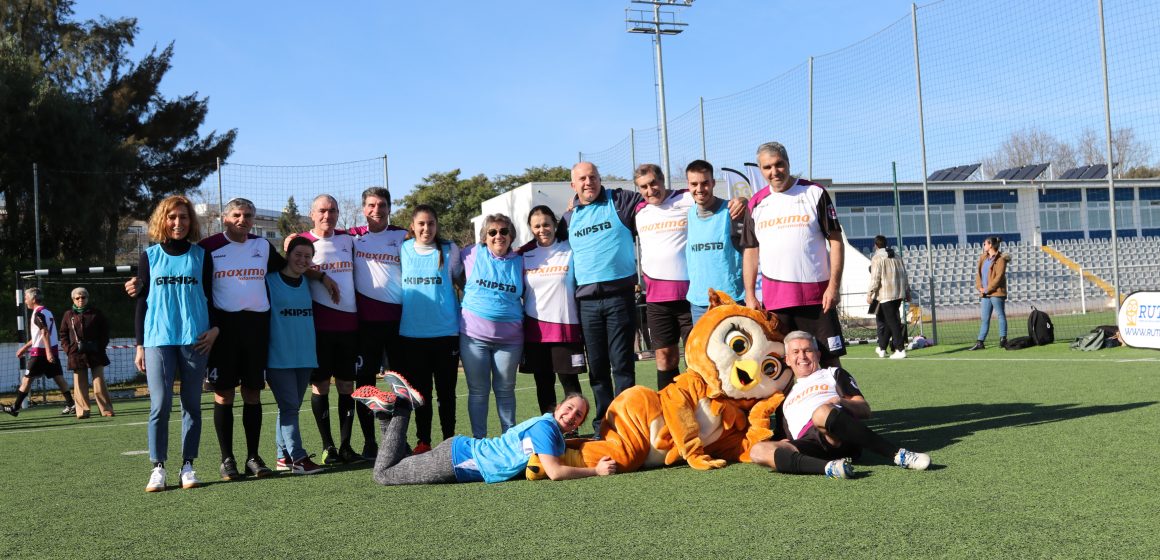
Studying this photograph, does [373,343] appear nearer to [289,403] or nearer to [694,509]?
[289,403]

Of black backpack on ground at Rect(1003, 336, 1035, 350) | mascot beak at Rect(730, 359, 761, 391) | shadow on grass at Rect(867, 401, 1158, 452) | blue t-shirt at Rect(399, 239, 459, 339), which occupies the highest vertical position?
blue t-shirt at Rect(399, 239, 459, 339)

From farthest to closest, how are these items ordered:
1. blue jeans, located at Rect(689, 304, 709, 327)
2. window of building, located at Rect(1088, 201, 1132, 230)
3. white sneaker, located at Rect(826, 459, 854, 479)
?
window of building, located at Rect(1088, 201, 1132, 230) < blue jeans, located at Rect(689, 304, 709, 327) < white sneaker, located at Rect(826, 459, 854, 479)

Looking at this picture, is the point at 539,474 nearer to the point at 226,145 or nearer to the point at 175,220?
the point at 175,220

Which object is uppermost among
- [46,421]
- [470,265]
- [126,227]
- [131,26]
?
[131,26]

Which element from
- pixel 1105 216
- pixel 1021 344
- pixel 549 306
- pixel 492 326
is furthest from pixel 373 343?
pixel 1105 216

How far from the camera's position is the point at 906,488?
4312mm

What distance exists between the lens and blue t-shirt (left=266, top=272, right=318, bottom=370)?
20.1 feet

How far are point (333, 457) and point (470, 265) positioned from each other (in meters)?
1.61

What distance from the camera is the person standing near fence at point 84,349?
39.7 ft

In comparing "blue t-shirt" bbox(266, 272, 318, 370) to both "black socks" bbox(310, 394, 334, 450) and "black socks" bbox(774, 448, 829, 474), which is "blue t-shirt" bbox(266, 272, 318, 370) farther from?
"black socks" bbox(774, 448, 829, 474)

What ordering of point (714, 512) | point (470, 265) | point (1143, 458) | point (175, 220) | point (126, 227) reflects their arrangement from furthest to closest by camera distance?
point (126, 227) → point (470, 265) → point (175, 220) → point (1143, 458) → point (714, 512)

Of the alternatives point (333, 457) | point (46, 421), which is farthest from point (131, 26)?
point (333, 457)

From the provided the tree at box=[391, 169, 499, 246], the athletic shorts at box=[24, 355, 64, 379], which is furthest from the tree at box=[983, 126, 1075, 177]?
the tree at box=[391, 169, 499, 246]

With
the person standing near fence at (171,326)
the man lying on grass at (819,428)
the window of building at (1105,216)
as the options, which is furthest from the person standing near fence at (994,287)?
the window of building at (1105,216)
